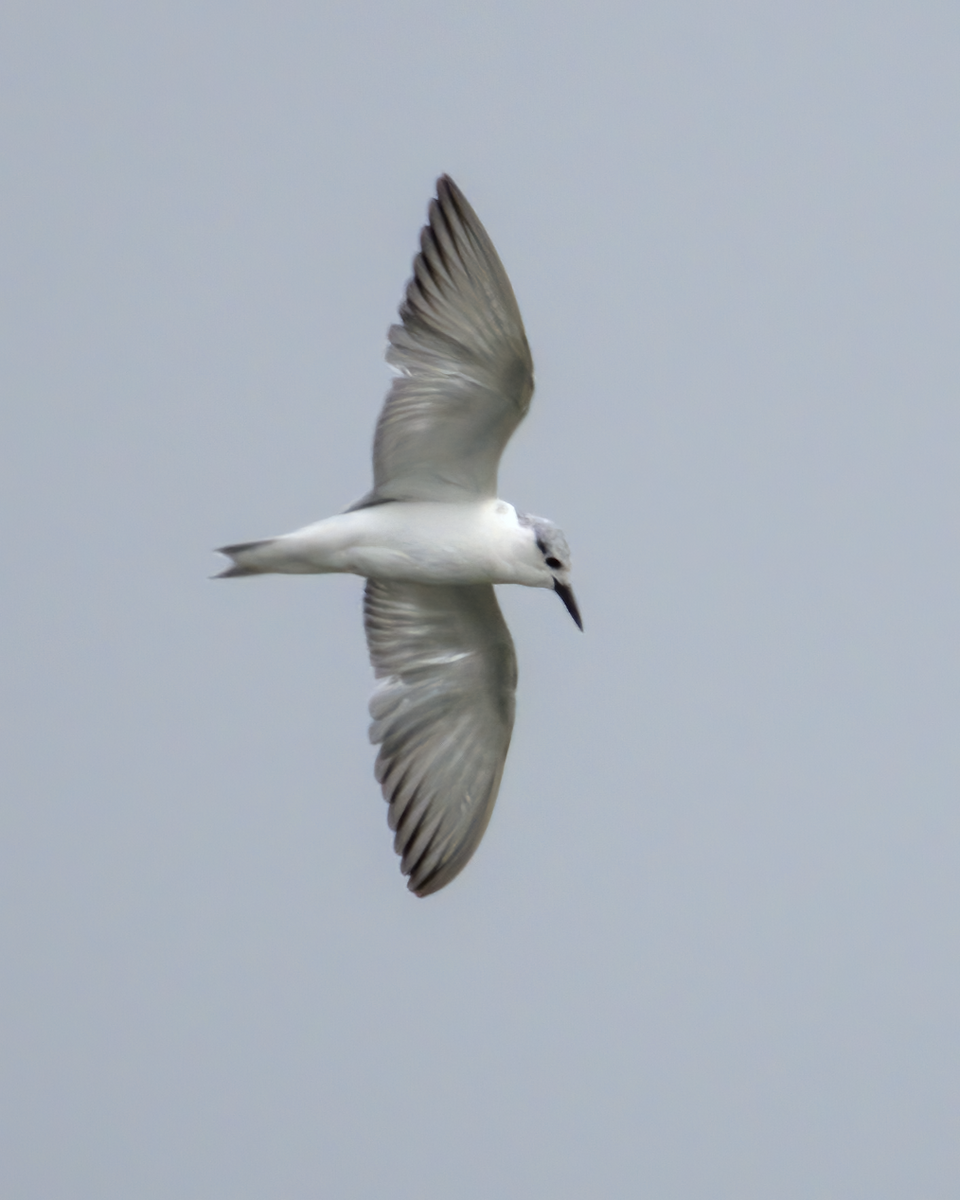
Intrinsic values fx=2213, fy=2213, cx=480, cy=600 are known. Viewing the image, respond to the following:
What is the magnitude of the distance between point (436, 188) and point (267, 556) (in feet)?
6.55

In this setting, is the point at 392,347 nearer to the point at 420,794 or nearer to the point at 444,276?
the point at 444,276

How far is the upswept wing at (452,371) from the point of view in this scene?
10.4m

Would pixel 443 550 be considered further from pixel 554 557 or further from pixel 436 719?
pixel 436 719

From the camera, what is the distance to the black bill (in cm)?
1093

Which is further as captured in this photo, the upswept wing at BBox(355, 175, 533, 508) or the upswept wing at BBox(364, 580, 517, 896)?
the upswept wing at BBox(364, 580, 517, 896)

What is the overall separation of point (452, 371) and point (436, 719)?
2246mm

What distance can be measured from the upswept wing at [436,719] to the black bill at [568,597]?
0.98 m

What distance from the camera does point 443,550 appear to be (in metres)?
10.9

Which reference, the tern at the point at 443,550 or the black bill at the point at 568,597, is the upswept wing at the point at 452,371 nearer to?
the tern at the point at 443,550

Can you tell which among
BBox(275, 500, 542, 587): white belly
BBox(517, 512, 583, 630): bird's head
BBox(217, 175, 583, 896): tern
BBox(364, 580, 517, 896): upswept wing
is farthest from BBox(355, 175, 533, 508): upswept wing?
BBox(364, 580, 517, 896): upswept wing

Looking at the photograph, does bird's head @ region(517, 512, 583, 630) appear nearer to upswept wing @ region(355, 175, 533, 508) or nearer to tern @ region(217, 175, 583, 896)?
tern @ region(217, 175, 583, 896)

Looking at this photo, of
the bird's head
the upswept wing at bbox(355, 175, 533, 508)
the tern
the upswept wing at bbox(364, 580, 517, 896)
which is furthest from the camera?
the upswept wing at bbox(364, 580, 517, 896)

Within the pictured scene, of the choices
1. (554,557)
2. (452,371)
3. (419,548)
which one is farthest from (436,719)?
(452,371)

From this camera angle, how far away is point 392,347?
10.7 meters
